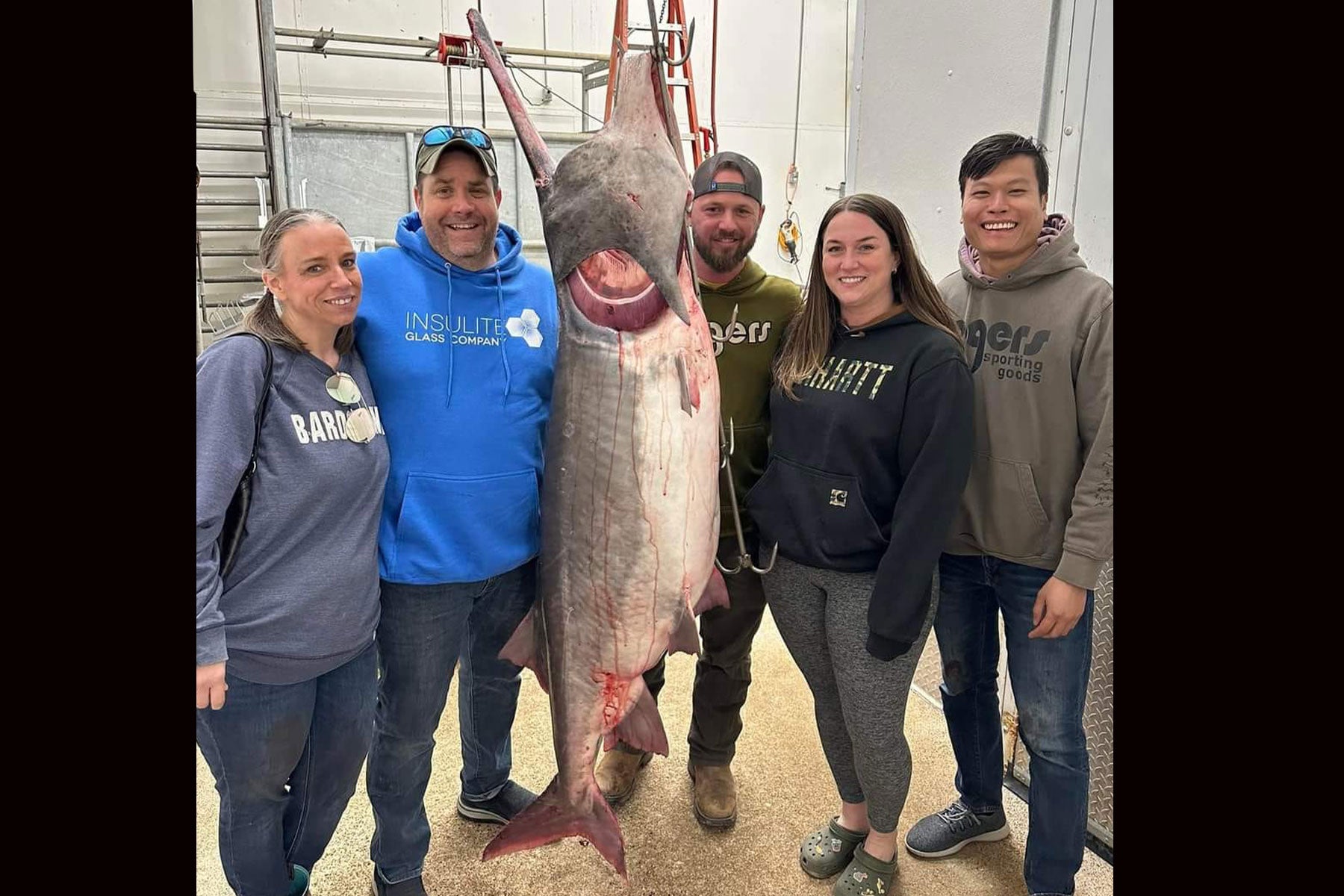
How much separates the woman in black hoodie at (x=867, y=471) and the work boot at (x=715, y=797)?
0.57 m

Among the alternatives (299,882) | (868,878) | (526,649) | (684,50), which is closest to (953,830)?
(868,878)

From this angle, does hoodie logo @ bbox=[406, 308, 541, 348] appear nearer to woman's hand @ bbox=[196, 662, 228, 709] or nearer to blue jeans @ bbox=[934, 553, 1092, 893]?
woman's hand @ bbox=[196, 662, 228, 709]

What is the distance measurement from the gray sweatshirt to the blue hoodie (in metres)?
0.12

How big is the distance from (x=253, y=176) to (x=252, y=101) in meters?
0.47

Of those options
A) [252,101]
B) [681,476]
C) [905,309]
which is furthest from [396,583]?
[252,101]

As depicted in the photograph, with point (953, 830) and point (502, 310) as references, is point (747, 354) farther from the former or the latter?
point (953, 830)

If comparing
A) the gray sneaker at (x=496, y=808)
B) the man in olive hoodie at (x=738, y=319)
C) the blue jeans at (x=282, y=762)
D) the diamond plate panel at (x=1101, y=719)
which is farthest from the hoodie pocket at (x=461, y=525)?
the diamond plate panel at (x=1101, y=719)

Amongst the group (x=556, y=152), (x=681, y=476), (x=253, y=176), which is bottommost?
(x=681, y=476)

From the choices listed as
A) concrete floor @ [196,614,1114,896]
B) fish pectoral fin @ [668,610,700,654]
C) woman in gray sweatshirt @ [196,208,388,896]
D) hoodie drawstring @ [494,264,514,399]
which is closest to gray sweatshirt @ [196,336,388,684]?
woman in gray sweatshirt @ [196,208,388,896]

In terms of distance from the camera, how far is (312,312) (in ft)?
5.32

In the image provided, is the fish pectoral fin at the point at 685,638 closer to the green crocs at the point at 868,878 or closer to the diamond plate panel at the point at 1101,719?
the green crocs at the point at 868,878

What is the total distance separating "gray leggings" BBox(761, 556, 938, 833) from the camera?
188cm

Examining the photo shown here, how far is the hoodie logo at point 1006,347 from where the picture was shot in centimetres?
183
